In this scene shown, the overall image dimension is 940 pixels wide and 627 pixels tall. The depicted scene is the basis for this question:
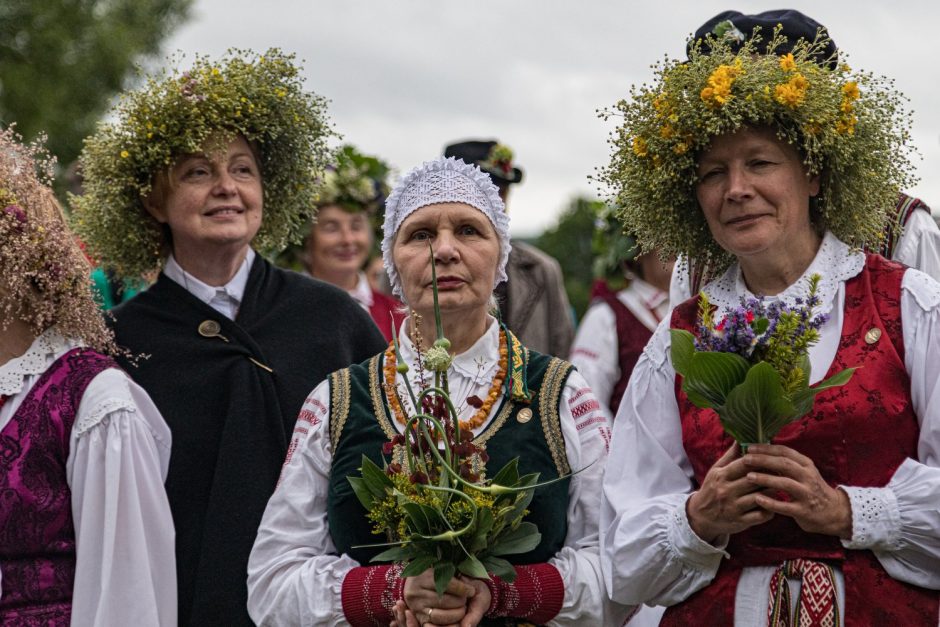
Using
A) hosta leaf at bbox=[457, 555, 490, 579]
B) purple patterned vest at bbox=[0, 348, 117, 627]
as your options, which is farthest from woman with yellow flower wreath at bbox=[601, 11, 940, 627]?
purple patterned vest at bbox=[0, 348, 117, 627]

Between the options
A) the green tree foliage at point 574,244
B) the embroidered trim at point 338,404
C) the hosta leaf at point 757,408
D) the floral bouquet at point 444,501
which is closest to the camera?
the hosta leaf at point 757,408

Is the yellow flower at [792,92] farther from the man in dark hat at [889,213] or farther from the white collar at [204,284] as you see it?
the white collar at [204,284]

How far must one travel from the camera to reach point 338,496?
3488mm

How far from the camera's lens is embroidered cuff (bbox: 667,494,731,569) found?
126 inches

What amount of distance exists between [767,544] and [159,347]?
2.19m

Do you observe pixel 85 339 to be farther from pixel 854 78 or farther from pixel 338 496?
pixel 854 78

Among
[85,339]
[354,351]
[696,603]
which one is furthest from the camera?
[354,351]

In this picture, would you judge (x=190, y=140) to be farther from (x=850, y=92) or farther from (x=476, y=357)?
(x=850, y=92)

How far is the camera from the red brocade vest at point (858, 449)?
3080mm

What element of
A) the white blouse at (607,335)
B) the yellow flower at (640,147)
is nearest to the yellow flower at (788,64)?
the yellow flower at (640,147)

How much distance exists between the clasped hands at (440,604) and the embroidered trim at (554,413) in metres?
0.40

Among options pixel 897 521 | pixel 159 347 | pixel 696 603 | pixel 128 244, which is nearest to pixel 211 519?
pixel 159 347

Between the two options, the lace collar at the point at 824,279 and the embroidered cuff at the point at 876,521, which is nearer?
the embroidered cuff at the point at 876,521

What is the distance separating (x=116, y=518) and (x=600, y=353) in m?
3.64
